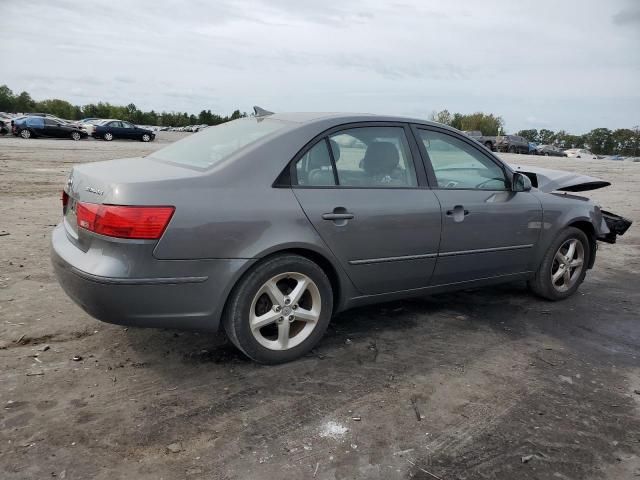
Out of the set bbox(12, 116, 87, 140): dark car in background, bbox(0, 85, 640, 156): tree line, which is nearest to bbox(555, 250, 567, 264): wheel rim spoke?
bbox(12, 116, 87, 140): dark car in background

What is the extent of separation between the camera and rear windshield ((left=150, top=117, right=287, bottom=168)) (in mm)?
3557

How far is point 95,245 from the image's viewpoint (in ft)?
10.0

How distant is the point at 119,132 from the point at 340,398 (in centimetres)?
3612

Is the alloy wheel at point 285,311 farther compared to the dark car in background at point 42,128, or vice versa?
the dark car in background at point 42,128

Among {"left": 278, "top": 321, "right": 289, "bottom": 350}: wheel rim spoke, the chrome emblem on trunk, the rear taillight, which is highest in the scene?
the chrome emblem on trunk

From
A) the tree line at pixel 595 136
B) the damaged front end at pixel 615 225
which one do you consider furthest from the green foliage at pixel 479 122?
the damaged front end at pixel 615 225

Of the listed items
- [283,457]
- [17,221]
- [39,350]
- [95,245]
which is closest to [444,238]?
[283,457]

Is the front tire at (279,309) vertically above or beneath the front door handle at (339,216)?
beneath

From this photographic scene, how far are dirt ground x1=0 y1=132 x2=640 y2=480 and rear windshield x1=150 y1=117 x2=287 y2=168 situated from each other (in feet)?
4.16

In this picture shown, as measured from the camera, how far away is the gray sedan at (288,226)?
9.89ft

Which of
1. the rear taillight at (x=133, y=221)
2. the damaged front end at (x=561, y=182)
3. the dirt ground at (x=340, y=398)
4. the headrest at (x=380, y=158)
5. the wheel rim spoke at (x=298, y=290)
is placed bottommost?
the dirt ground at (x=340, y=398)

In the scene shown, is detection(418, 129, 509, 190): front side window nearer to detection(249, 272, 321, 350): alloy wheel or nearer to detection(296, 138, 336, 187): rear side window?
detection(296, 138, 336, 187): rear side window

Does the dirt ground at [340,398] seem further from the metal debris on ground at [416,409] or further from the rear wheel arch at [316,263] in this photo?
the rear wheel arch at [316,263]

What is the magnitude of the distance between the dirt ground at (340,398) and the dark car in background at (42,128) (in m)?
31.2
